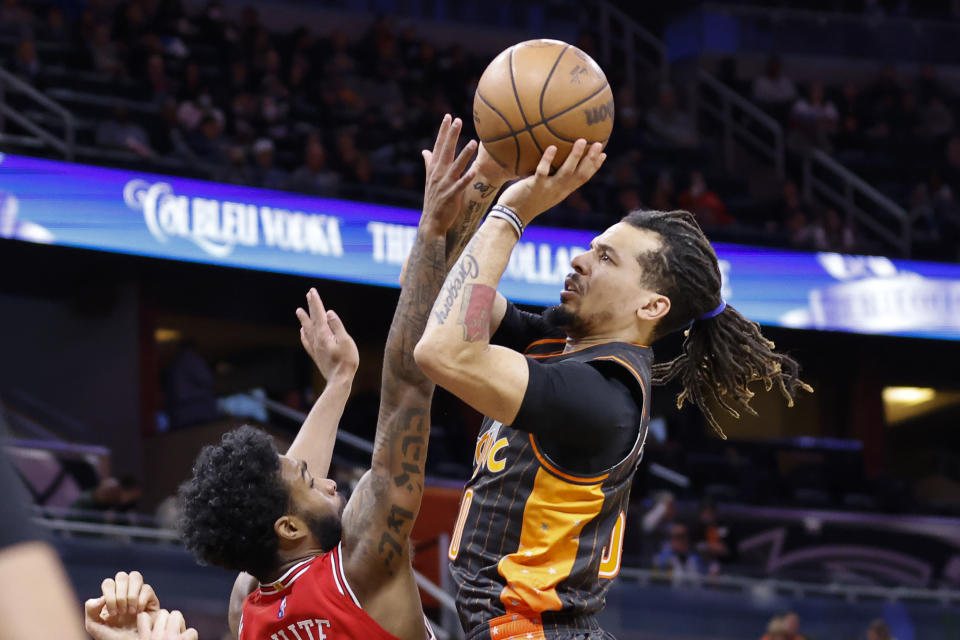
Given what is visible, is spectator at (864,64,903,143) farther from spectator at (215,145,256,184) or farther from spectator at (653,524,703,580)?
spectator at (215,145,256,184)

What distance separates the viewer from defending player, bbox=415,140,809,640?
2.78 m

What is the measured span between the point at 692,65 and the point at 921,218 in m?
4.64

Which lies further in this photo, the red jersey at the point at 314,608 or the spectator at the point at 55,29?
the spectator at the point at 55,29

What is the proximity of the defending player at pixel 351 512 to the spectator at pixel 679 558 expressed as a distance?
6.13 metres

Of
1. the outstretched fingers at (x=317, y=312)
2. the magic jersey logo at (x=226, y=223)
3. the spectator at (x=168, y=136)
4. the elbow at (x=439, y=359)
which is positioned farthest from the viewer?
the spectator at (x=168, y=136)

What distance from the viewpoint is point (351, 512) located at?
312 centimetres

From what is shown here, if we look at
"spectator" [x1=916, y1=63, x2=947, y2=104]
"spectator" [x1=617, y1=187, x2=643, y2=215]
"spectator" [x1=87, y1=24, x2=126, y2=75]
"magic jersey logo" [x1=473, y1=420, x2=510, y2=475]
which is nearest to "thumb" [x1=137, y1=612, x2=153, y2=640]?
"magic jersey logo" [x1=473, y1=420, x2=510, y2=475]

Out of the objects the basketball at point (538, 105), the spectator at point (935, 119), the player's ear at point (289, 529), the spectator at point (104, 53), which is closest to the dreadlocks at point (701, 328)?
the basketball at point (538, 105)

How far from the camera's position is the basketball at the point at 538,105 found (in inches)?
119

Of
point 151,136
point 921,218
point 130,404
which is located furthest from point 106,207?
point 921,218

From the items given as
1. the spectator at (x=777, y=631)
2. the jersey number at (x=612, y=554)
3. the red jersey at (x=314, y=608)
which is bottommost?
the spectator at (x=777, y=631)

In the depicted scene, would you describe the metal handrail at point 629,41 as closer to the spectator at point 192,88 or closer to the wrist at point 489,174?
the spectator at point 192,88

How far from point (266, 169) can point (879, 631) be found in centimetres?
677

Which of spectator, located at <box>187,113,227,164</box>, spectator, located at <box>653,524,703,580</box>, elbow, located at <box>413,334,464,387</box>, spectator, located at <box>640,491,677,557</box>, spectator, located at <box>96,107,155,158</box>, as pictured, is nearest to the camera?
elbow, located at <box>413,334,464,387</box>
